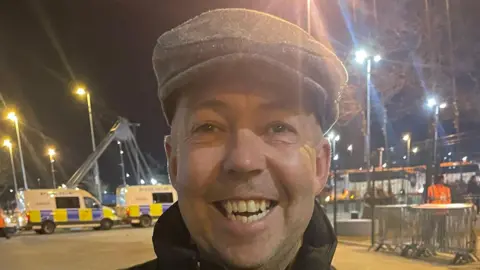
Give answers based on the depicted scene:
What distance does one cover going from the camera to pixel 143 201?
83.4 feet

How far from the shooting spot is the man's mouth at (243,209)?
1.34 metres

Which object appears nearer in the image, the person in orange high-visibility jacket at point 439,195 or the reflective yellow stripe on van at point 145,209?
the person in orange high-visibility jacket at point 439,195

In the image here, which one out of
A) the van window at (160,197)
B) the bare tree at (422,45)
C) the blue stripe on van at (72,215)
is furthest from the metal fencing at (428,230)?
the blue stripe on van at (72,215)

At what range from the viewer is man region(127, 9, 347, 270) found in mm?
1331

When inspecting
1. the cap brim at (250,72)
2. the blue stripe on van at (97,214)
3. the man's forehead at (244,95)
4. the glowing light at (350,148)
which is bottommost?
the blue stripe on van at (97,214)

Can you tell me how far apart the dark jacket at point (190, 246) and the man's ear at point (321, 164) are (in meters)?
0.12

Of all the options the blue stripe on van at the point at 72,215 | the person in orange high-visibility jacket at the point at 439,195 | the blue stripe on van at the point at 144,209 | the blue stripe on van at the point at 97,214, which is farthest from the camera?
the blue stripe on van at the point at 144,209

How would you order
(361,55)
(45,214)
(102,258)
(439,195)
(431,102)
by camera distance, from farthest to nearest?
(45,214), (431,102), (361,55), (102,258), (439,195)

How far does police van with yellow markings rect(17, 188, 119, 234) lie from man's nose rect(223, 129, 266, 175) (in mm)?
23886

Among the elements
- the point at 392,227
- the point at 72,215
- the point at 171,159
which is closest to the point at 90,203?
the point at 72,215

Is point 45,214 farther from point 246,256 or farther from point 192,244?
point 246,256

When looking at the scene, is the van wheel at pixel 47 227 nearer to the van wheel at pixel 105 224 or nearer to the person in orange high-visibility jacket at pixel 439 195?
the van wheel at pixel 105 224

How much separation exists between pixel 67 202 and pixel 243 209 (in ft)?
78.8

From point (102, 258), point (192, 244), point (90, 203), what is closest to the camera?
point (192, 244)
